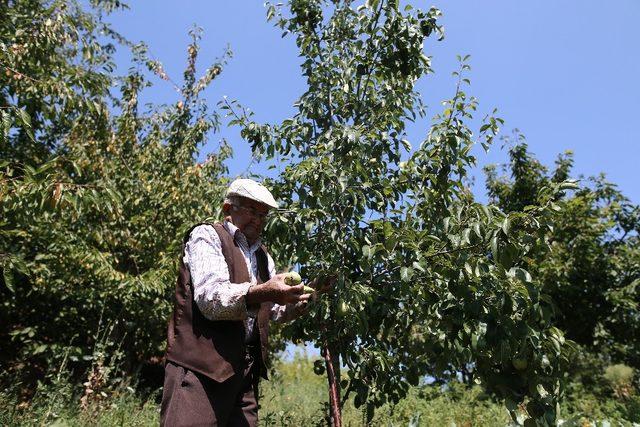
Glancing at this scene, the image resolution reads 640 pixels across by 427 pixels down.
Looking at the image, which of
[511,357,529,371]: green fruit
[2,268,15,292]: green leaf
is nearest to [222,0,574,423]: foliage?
[511,357,529,371]: green fruit

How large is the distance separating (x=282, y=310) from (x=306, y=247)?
71 cm

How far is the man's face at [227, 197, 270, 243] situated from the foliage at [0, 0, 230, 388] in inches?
119

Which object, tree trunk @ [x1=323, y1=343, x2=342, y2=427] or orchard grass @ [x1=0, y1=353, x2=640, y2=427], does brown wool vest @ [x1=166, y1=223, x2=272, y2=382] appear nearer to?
orchard grass @ [x1=0, y1=353, x2=640, y2=427]

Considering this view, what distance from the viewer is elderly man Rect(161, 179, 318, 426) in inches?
69.7

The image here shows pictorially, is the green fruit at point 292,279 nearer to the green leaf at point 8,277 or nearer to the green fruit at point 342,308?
the green fruit at point 342,308

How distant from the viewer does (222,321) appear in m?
1.88

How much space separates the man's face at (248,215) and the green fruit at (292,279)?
35 centimetres

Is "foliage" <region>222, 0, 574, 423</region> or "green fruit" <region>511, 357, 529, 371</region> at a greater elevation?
"foliage" <region>222, 0, 574, 423</region>

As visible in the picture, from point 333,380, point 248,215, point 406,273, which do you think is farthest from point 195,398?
point 333,380

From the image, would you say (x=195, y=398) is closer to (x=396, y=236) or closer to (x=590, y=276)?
(x=396, y=236)

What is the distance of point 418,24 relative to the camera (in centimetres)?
346

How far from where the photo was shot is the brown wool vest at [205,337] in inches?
72.1

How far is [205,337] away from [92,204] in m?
3.93

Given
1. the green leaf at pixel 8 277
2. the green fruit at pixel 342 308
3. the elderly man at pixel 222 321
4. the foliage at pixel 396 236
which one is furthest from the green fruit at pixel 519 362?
the green leaf at pixel 8 277
